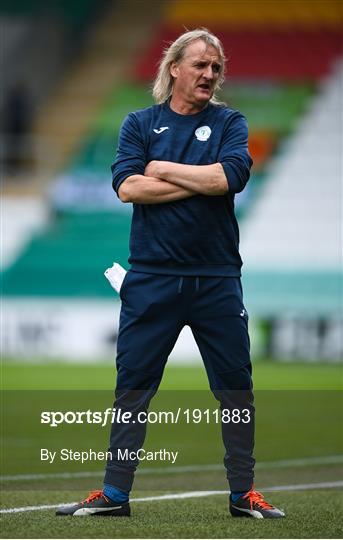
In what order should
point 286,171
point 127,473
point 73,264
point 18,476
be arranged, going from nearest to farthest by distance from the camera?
point 127,473
point 18,476
point 73,264
point 286,171

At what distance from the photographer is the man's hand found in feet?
19.4

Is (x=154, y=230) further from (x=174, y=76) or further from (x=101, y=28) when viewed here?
(x=101, y=28)

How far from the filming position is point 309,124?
2464 centimetres

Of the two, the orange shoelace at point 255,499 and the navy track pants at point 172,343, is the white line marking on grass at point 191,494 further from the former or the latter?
the orange shoelace at point 255,499

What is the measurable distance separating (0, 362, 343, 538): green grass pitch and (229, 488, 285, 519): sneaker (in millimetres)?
77

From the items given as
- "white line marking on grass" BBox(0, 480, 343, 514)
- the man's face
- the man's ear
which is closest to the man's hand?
the man's face

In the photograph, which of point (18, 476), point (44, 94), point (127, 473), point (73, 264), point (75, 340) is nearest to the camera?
point (127, 473)

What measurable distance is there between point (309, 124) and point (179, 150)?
744 inches

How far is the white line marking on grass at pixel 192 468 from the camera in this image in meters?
7.91

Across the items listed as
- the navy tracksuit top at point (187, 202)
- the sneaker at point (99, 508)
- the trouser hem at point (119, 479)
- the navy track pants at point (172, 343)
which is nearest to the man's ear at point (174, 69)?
the navy tracksuit top at point (187, 202)

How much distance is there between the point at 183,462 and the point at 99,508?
8.98 ft

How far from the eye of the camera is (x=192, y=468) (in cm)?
843

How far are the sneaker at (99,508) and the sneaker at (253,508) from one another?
0.52 m

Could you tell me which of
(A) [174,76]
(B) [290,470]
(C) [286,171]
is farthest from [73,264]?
(A) [174,76]
